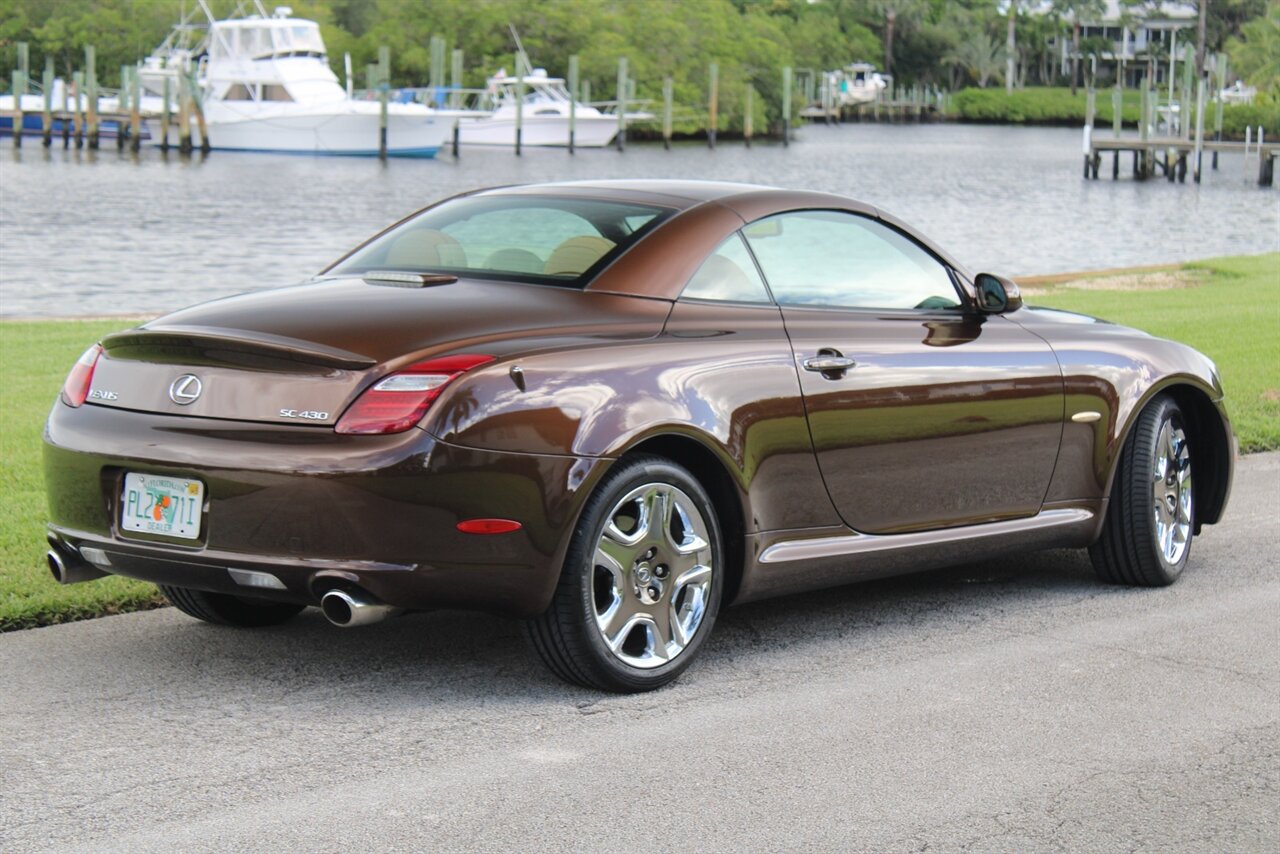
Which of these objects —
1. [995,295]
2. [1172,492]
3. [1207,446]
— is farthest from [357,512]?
[1207,446]

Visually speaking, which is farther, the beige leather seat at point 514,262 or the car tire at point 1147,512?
the car tire at point 1147,512

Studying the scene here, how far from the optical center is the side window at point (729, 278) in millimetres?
6055

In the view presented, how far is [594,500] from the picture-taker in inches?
214

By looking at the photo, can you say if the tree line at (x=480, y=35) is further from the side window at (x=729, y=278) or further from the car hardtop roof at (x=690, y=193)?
the side window at (x=729, y=278)

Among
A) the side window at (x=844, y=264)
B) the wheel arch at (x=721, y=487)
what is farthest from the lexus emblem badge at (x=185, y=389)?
the side window at (x=844, y=264)

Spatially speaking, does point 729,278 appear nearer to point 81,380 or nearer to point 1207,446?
point 81,380

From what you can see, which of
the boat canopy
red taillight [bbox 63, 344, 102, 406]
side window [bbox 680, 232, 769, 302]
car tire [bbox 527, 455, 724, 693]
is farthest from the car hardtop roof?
the boat canopy

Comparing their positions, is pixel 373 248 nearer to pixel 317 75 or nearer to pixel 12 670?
pixel 12 670

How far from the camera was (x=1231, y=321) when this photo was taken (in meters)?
16.9

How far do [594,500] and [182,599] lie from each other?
5.47ft

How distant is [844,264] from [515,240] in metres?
1.16

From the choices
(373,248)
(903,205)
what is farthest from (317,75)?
(373,248)

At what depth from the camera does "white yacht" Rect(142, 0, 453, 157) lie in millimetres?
85375

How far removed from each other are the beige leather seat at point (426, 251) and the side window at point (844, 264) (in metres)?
0.94
